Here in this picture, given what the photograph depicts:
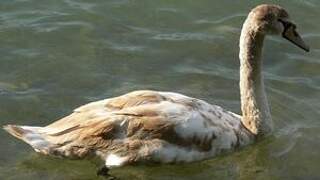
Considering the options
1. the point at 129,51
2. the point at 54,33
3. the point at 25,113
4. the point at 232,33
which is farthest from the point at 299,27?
the point at 25,113

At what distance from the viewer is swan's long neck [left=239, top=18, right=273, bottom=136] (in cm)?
898

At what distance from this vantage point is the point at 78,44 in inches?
436

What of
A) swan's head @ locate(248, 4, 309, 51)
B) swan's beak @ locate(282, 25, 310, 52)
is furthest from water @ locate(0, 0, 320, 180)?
swan's head @ locate(248, 4, 309, 51)

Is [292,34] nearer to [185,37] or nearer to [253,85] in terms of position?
[253,85]

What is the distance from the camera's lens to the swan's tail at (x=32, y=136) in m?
8.23

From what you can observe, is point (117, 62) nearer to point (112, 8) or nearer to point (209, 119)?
point (112, 8)

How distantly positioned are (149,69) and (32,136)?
264 centimetres

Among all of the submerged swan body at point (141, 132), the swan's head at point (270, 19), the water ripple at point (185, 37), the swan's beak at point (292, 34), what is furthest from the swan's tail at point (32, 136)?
the water ripple at point (185, 37)

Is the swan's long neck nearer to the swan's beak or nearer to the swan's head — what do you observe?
the swan's head

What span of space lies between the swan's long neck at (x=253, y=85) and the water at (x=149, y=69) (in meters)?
0.24

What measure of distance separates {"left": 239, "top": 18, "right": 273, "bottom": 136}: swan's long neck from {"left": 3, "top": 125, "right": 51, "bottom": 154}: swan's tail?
7.27 ft

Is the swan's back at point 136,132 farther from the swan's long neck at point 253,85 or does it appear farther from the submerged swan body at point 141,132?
the swan's long neck at point 253,85

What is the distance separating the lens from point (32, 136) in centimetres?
830

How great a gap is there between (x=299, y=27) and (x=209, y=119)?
384 cm
